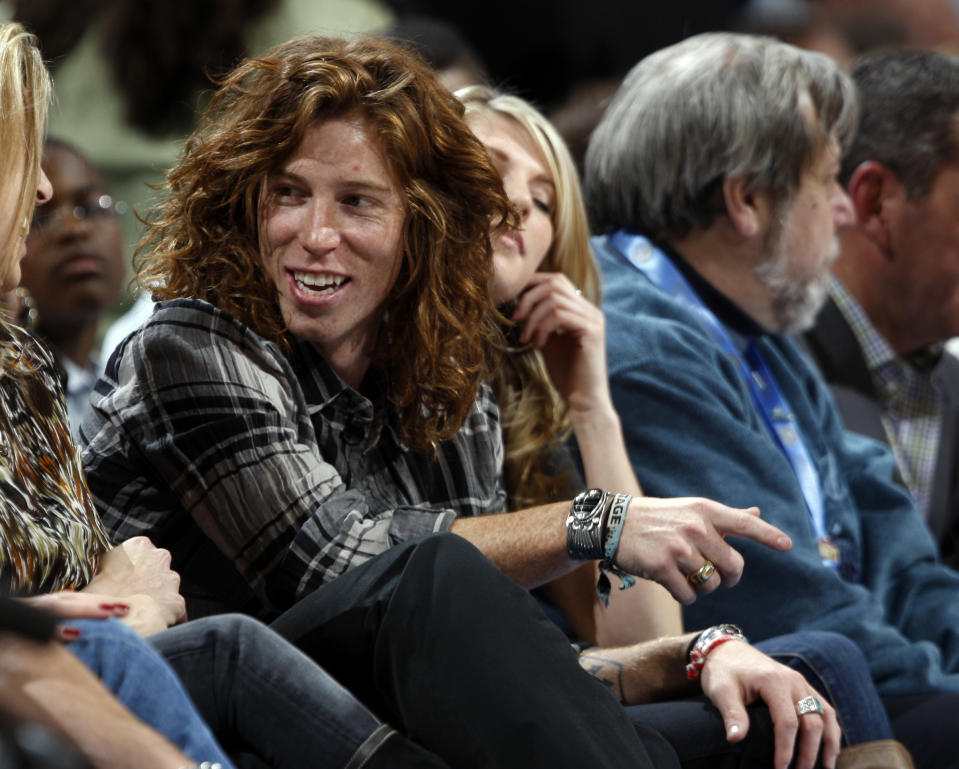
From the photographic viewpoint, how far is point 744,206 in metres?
3.27

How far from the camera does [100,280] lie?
4148mm

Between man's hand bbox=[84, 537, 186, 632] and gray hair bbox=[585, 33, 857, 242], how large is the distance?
5.28 feet

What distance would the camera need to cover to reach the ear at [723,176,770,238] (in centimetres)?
325

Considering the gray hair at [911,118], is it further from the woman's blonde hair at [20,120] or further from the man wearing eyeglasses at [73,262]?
the woman's blonde hair at [20,120]

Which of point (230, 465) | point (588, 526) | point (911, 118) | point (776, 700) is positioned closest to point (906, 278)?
point (911, 118)

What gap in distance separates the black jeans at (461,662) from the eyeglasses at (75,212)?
94.5 inches

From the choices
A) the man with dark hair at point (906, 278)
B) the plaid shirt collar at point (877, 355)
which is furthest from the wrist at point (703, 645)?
the plaid shirt collar at point (877, 355)

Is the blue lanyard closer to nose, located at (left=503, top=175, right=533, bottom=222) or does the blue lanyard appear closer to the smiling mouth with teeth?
nose, located at (left=503, top=175, right=533, bottom=222)

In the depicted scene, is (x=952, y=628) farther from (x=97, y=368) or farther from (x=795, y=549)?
(x=97, y=368)

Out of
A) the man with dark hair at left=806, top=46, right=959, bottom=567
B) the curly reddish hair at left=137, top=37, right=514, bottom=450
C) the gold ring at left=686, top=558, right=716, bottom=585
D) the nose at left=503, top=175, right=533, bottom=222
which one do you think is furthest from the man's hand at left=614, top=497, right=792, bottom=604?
the man with dark hair at left=806, top=46, right=959, bottom=567

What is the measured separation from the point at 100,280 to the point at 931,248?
2312mm

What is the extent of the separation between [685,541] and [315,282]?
69cm

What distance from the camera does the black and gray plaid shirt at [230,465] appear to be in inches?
82.6

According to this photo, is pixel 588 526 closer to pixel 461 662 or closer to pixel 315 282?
pixel 461 662
